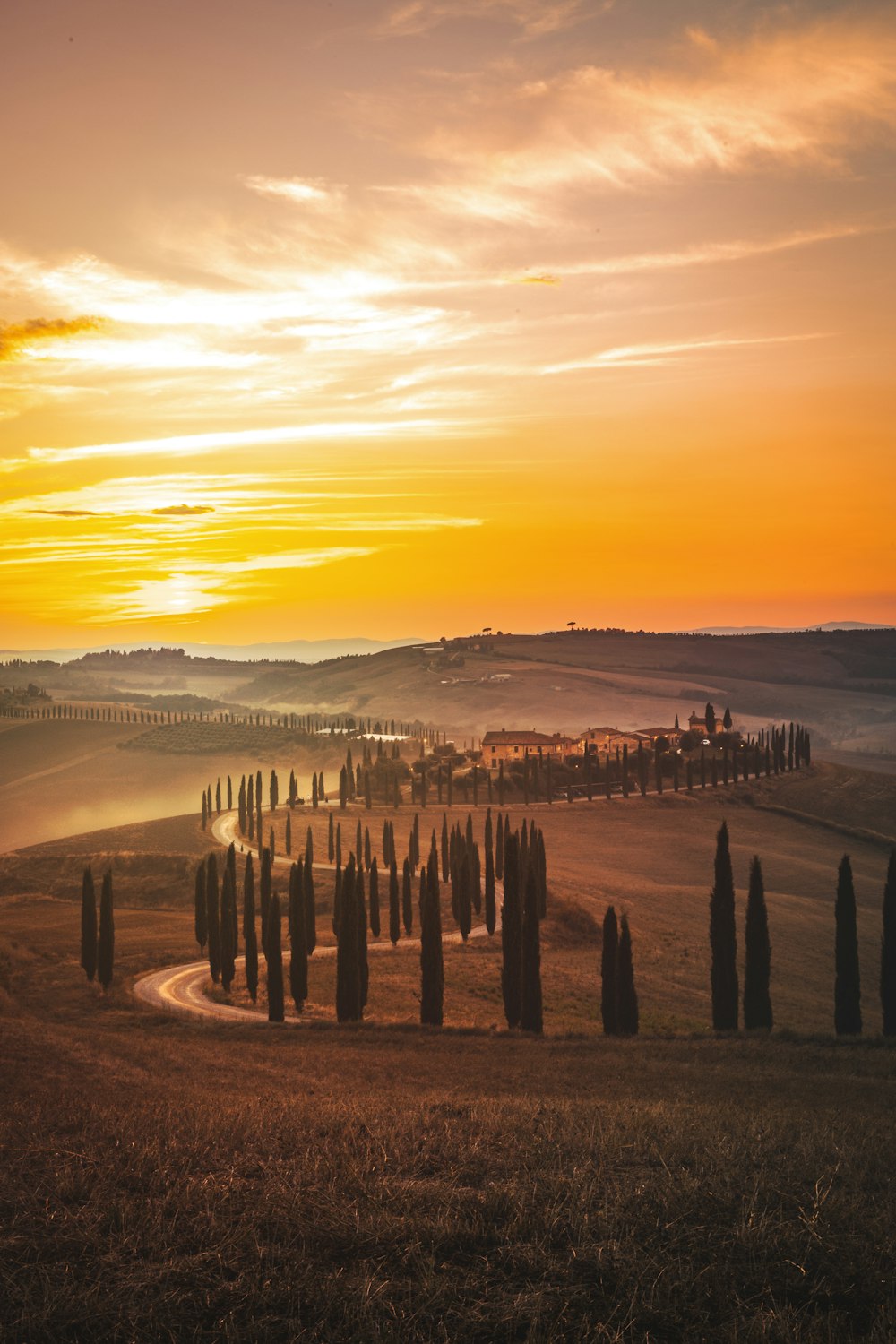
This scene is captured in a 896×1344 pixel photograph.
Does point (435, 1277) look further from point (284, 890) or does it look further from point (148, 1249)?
point (284, 890)

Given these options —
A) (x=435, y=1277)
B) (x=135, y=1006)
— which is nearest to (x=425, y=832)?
(x=135, y=1006)

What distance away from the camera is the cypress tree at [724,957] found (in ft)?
160

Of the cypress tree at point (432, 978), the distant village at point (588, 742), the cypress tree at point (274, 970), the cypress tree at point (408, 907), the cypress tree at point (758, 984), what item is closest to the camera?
the cypress tree at point (432, 978)

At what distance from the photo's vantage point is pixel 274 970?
49625 mm

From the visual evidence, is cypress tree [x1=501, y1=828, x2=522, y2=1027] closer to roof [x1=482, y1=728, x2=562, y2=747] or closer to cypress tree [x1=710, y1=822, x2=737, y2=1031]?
cypress tree [x1=710, y1=822, x2=737, y2=1031]

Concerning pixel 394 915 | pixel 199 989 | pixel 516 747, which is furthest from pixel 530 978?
pixel 516 747

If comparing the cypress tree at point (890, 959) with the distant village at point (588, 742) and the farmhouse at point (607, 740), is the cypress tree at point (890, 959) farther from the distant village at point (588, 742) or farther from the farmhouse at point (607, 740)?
the farmhouse at point (607, 740)

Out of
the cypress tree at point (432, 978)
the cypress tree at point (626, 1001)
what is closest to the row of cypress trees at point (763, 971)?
the cypress tree at point (626, 1001)

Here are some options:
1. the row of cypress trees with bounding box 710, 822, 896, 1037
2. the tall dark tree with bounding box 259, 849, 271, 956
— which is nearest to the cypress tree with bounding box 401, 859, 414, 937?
the tall dark tree with bounding box 259, 849, 271, 956

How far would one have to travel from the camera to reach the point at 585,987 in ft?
187

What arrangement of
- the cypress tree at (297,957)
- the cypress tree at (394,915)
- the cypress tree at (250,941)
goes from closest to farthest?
the cypress tree at (297,957) → the cypress tree at (250,941) → the cypress tree at (394,915)

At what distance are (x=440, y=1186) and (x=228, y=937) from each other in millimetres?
45045

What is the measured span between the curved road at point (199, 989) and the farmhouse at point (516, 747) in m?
82.5

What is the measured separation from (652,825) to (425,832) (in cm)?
2862
